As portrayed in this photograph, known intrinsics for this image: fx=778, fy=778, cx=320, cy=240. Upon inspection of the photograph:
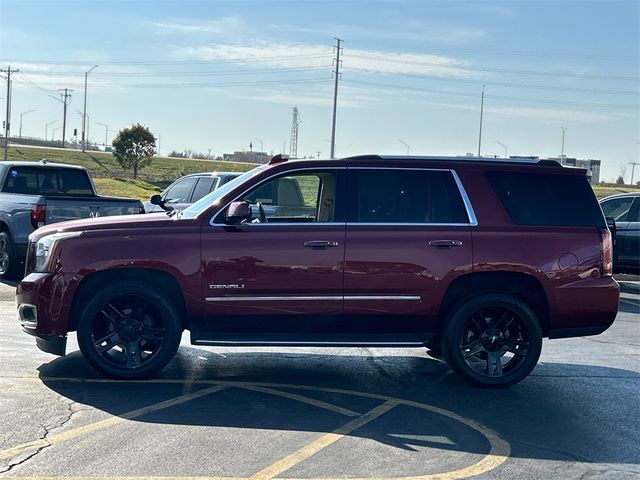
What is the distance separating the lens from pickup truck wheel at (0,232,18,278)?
12.4 m

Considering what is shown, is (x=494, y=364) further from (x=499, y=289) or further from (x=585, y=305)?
(x=585, y=305)

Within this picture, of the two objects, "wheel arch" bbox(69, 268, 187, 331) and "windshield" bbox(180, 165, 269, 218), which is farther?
"windshield" bbox(180, 165, 269, 218)

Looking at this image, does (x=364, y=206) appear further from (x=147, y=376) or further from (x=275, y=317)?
(x=147, y=376)

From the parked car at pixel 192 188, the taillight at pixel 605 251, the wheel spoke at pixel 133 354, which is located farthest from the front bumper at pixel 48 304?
the parked car at pixel 192 188

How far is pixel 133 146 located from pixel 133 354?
4473cm

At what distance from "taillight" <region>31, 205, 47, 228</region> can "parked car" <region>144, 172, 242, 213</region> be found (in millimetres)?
3033

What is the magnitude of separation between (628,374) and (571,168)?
2.22 metres

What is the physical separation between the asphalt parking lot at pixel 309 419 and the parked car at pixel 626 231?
277 inches

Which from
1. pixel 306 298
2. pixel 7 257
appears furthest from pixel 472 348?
pixel 7 257

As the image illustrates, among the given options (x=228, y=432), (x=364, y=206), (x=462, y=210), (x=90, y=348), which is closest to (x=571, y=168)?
(x=462, y=210)

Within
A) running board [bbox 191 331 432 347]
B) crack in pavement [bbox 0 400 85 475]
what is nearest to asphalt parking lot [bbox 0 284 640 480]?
crack in pavement [bbox 0 400 85 475]

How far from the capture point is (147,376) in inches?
267

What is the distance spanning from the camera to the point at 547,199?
23.4 feet

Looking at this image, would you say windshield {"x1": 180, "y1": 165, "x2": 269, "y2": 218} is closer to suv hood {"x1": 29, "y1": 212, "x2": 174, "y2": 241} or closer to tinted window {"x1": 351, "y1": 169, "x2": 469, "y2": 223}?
suv hood {"x1": 29, "y1": 212, "x2": 174, "y2": 241}
